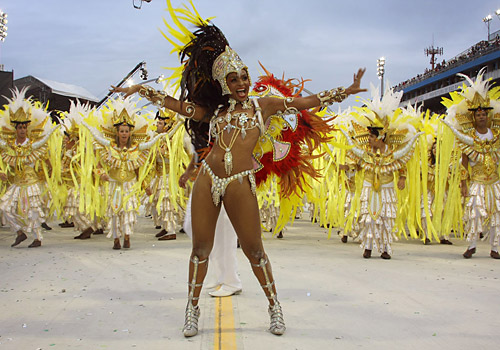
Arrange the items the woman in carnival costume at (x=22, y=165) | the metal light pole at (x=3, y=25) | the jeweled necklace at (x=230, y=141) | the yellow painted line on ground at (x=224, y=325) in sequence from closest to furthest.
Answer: the yellow painted line on ground at (x=224, y=325)
the jeweled necklace at (x=230, y=141)
the woman in carnival costume at (x=22, y=165)
the metal light pole at (x=3, y=25)

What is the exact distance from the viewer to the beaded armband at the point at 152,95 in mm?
3627

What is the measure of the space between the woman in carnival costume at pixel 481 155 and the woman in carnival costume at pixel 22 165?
6454 millimetres

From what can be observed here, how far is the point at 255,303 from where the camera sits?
4309mm

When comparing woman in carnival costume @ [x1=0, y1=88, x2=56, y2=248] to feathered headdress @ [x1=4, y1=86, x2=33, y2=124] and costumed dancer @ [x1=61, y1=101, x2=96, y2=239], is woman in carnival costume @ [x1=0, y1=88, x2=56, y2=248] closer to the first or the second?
feathered headdress @ [x1=4, y1=86, x2=33, y2=124]

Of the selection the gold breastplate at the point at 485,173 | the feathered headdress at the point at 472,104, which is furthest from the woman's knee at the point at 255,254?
the feathered headdress at the point at 472,104

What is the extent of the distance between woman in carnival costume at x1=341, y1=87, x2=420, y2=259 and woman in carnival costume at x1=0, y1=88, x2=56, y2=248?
5079 mm

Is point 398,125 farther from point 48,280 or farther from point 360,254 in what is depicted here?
point 48,280

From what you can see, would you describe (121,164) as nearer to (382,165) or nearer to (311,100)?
(382,165)

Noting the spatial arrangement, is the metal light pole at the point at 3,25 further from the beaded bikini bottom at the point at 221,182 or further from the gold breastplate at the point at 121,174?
the beaded bikini bottom at the point at 221,182

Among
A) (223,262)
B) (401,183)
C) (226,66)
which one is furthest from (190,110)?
(401,183)

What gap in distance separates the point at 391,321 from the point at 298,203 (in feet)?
4.61

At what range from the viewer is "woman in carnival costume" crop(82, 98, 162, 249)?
7391mm

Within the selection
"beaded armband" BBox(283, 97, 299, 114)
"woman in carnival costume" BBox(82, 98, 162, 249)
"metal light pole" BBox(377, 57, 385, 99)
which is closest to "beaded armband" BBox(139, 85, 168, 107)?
"beaded armband" BBox(283, 97, 299, 114)

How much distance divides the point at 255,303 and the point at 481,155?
14.1ft
